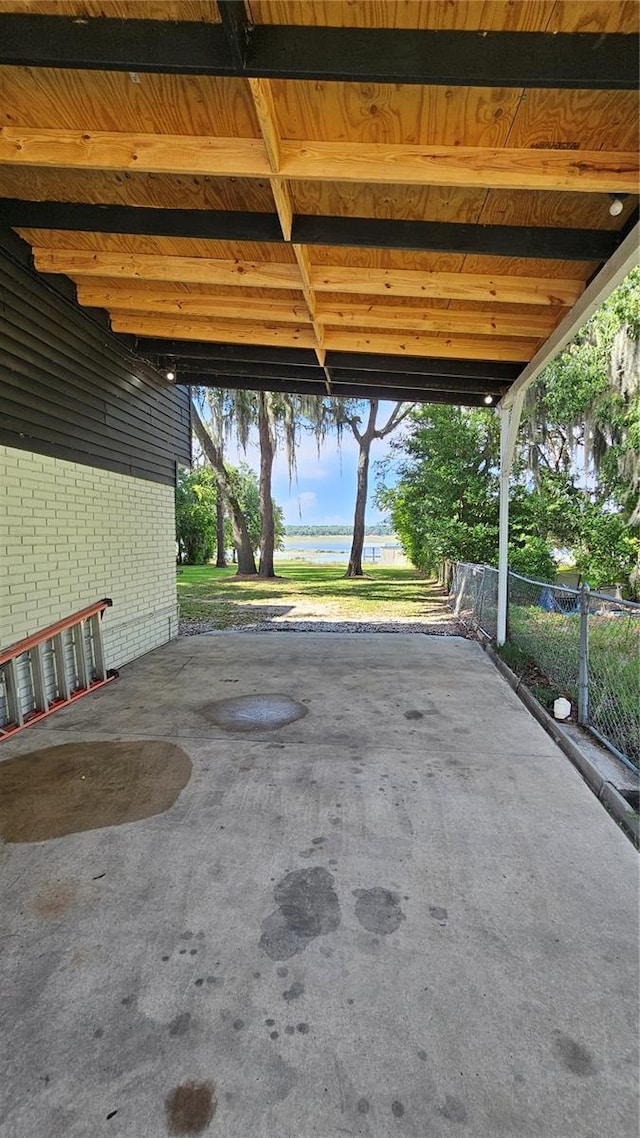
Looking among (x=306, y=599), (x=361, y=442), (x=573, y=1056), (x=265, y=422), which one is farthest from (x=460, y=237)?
(x=361, y=442)

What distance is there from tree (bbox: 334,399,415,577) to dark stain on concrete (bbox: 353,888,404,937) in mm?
14791

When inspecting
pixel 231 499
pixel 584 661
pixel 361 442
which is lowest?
pixel 584 661

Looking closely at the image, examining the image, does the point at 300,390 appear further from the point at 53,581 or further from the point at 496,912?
the point at 496,912

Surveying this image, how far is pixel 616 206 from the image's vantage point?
2.55 meters

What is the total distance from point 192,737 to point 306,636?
3389mm

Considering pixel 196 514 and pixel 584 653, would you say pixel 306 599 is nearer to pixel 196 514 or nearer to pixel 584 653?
pixel 584 653

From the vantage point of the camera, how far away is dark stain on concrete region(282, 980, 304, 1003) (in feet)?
4.87

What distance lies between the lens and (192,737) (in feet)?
10.9

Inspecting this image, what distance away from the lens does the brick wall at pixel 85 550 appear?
3.51 metres

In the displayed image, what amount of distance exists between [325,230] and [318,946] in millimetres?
3456

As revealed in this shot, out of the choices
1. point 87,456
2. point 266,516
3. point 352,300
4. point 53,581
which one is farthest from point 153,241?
point 266,516

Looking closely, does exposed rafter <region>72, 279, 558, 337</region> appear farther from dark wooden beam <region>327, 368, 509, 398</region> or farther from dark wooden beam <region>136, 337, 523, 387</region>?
dark wooden beam <region>327, 368, 509, 398</region>

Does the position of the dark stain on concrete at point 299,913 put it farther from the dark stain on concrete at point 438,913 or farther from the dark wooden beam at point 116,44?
the dark wooden beam at point 116,44

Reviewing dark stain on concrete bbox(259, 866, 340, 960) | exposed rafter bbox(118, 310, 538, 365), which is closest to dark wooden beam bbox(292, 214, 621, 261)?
exposed rafter bbox(118, 310, 538, 365)
